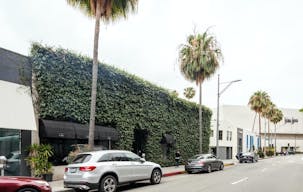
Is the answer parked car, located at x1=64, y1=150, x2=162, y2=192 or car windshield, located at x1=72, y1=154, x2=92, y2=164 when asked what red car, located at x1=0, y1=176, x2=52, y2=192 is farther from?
car windshield, located at x1=72, y1=154, x2=92, y2=164

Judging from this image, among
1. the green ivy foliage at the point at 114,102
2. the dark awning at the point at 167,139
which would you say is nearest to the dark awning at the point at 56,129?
the green ivy foliage at the point at 114,102

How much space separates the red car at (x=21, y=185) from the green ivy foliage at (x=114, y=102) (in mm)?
8365

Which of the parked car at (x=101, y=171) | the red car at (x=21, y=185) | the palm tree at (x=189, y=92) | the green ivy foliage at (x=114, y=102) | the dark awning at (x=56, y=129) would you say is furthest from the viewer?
the palm tree at (x=189, y=92)

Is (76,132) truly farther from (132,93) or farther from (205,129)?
(205,129)

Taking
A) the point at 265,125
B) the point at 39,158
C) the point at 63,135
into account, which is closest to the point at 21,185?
the point at 39,158

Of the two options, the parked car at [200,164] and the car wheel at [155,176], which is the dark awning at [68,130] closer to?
the car wheel at [155,176]

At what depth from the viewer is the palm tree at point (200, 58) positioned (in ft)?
115

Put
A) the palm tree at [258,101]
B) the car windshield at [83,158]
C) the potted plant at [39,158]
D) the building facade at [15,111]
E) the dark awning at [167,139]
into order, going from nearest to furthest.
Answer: the car windshield at [83,158], the building facade at [15,111], the potted plant at [39,158], the dark awning at [167,139], the palm tree at [258,101]

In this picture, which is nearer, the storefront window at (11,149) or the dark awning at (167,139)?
the storefront window at (11,149)

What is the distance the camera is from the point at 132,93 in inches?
1050

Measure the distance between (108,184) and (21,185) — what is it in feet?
17.8

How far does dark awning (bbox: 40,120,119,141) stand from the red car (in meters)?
7.86

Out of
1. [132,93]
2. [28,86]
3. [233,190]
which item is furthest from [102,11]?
[233,190]

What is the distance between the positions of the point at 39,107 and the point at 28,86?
1097 mm
